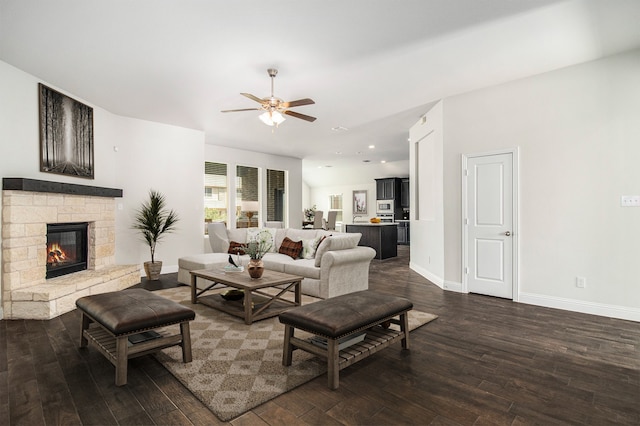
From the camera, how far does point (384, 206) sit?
476 inches

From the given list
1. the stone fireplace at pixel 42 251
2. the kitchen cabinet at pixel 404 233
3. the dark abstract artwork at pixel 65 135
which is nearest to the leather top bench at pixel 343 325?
the stone fireplace at pixel 42 251

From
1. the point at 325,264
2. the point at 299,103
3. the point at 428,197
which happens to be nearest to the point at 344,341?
the point at 325,264

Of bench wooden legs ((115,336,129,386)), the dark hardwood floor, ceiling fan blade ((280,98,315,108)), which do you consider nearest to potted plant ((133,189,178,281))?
the dark hardwood floor

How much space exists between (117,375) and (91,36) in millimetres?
3044

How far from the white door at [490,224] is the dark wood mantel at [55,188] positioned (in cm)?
551

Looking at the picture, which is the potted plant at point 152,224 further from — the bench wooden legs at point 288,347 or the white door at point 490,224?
the white door at point 490,224

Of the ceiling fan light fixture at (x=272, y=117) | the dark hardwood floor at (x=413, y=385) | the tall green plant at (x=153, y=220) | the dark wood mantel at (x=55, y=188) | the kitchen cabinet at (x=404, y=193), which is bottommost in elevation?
the dark hardwood floor at (x=413, y=385)

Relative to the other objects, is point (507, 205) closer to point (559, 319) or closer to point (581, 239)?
point (581, 239)

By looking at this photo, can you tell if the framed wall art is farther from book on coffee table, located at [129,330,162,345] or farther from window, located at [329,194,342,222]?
book on coffee table, located at [129,330,162,345]

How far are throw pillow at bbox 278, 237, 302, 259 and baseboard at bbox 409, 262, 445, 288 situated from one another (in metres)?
2.24

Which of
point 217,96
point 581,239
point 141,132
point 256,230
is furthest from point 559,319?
point 141,132

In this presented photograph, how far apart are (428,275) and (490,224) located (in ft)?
5.22

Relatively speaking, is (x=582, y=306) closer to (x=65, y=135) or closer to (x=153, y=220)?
(x=153, y=220)

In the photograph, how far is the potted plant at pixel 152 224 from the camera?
18.9 ft
